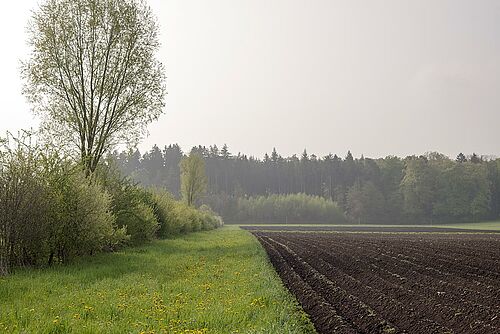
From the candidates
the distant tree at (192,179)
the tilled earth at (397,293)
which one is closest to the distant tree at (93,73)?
the tilled earth at (397,293)

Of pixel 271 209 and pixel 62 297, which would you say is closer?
pixel 62 297

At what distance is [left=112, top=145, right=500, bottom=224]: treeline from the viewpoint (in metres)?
122

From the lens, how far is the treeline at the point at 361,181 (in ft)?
400

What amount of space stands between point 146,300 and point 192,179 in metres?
59.9

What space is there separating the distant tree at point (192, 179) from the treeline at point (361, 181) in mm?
41815

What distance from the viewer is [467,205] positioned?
12012 centimetres

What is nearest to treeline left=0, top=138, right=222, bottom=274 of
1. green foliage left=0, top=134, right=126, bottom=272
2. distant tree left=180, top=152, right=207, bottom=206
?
green foliage left=0, top=134, right=126, bottom=272

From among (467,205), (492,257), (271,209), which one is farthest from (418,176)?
(492,257)

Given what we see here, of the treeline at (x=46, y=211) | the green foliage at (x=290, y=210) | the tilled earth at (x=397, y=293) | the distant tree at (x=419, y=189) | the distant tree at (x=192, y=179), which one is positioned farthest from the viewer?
the green foliage at (x=290, y=210)

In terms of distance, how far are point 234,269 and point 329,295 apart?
6.42 m

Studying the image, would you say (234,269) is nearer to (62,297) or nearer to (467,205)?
(62,297)

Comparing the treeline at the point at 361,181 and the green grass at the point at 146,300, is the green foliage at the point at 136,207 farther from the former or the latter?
the treeline at the point at 361,181

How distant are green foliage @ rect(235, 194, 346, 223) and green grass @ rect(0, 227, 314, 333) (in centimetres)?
10669

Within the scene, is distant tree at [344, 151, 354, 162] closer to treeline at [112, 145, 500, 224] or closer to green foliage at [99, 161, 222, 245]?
treeline at [112, 145, 500, 224]
